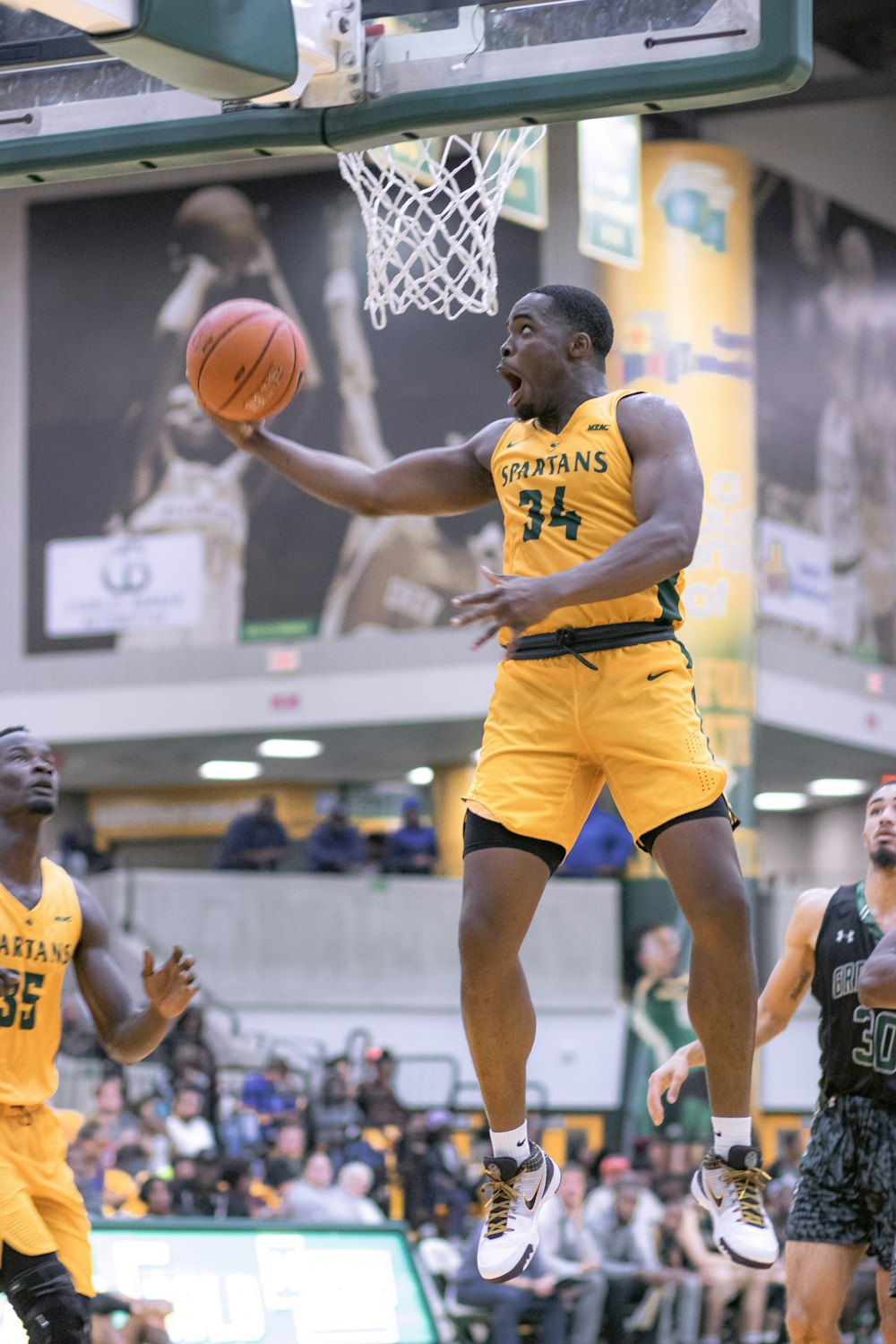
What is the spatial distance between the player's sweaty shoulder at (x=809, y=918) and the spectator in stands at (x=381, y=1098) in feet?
34.0

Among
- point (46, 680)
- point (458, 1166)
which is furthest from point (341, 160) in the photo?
point (46, 680)

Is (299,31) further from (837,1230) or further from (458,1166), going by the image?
(458,1166)

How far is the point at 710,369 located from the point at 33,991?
51.6 feet

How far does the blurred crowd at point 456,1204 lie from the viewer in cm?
1374

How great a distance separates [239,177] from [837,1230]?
59.5 ft

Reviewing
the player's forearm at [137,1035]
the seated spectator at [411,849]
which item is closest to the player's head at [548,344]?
the player's forearm at [137,1035]

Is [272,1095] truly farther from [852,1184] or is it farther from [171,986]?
[852,1184]

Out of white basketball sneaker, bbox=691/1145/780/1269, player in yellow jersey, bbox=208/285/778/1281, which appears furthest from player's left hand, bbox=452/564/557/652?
white basketball sneaker, bbox=691/1145/780/1269

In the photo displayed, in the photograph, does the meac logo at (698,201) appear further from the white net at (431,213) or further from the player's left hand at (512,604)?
the player's left hand at (512,604)

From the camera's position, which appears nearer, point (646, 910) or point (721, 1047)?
point (721, 1047)

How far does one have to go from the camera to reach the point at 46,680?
23719 mm

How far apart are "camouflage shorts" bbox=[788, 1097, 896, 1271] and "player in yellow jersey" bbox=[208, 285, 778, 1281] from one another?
4.89 feet

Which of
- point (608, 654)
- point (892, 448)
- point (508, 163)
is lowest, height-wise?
point (608, 654)

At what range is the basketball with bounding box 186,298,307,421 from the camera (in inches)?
237
